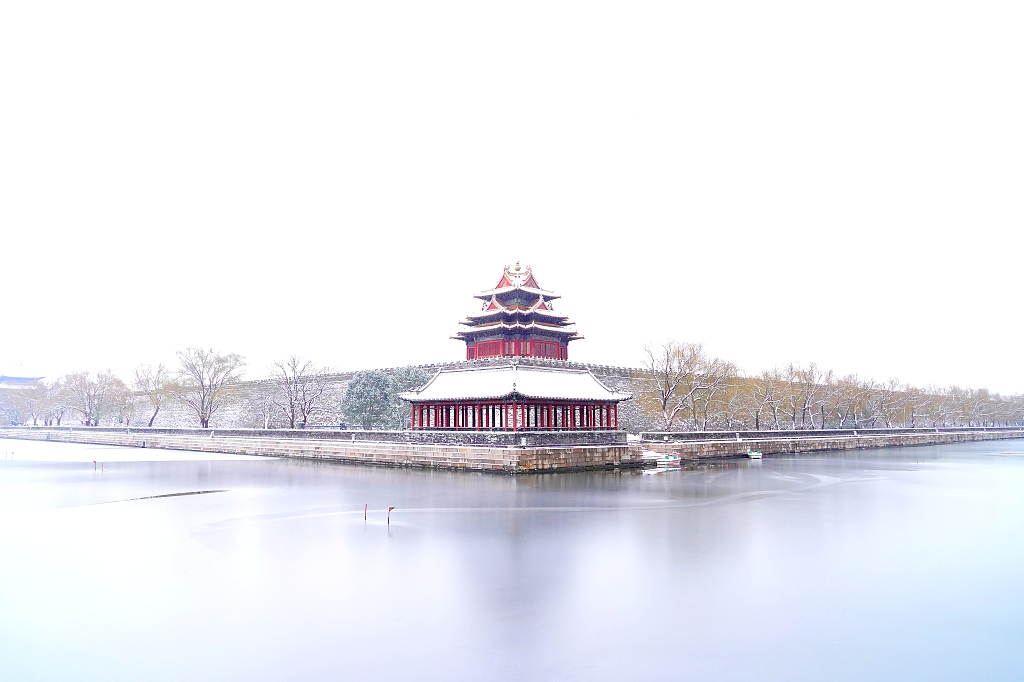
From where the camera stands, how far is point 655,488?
2375 centimetres

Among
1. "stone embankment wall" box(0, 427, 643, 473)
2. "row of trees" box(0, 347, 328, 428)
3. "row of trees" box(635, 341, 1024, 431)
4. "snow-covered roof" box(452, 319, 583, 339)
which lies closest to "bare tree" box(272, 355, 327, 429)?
"row of trees" box(0, 347, 328, 428)

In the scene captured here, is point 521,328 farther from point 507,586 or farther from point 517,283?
point 507,586

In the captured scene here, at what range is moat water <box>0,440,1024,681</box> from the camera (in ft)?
25.5

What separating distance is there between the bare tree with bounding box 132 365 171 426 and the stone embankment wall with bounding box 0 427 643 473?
236 inches

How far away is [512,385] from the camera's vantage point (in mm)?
31141

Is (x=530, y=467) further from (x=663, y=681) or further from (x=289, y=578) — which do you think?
(x=663, y=681)

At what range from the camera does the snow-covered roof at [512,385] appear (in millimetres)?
31234

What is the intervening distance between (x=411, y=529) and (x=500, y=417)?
17628mm

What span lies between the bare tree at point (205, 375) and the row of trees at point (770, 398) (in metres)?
31.9

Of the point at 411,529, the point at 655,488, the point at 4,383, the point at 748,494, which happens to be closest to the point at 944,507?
the point at 748,494

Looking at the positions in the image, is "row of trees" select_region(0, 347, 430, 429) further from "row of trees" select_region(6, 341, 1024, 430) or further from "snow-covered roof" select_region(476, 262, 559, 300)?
"snow-covered roof" select_region(476, 262, 559, 300)

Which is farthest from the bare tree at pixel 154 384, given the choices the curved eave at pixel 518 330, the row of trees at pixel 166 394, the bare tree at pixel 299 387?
the curved eave at pixel 518 330

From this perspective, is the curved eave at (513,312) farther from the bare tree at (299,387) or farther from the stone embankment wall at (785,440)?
the bare tree at (299,387)

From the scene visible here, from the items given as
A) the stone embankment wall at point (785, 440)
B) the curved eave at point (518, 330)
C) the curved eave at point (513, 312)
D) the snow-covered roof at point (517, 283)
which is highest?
the snow-covered roof at point (517, 283)
